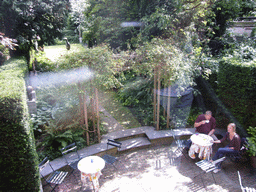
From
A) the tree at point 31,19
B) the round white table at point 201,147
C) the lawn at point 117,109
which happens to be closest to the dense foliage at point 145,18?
the tree at point 31,19

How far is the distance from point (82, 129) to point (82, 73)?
7.67 feet

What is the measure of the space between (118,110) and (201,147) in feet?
16.8

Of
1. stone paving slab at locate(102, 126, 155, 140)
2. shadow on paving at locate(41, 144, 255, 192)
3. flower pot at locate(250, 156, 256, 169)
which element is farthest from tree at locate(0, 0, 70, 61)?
flower pot at locate(250, 156, 256, 169)

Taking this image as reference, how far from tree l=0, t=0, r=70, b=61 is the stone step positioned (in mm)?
8671

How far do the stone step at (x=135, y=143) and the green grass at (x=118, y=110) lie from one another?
3.58ft

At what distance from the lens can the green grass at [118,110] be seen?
871cm

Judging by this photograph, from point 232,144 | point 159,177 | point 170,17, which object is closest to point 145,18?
point 170,17

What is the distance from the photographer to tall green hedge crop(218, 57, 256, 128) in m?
6.76

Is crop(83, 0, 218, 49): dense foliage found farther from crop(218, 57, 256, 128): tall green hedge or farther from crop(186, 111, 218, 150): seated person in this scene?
crop(186, 111, 218, 150): seated person

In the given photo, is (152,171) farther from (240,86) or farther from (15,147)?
(240,86)

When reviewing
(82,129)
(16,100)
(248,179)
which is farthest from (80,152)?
(248,179)

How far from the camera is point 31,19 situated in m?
11.6

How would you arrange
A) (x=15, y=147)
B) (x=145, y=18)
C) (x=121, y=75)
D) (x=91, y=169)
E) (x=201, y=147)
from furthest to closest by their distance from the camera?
(x=145, y=18) < (x=121, y=75) < (x=201, y=147) < (x=91, y=169) < (x=15, y=147)

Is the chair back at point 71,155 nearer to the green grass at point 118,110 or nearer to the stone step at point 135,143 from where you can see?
the stone step at point 135,143
